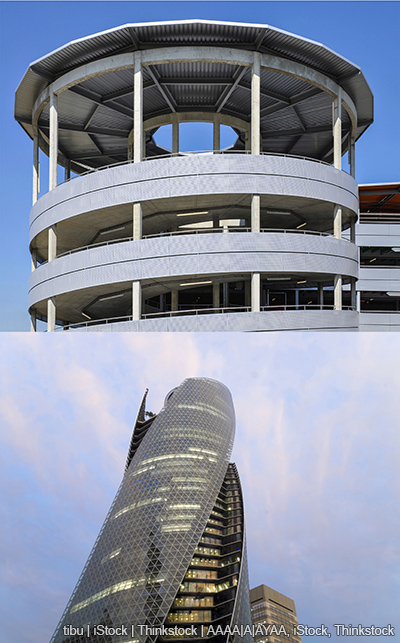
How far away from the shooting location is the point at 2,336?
10.6 m

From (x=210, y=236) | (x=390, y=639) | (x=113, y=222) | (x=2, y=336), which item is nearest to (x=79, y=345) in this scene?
(x=2, y=336)

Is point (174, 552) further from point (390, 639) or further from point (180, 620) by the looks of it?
point (390, 639)

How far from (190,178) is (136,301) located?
6.91 m

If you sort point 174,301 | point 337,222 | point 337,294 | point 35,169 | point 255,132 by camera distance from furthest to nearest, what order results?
point 35,169
point 174,301
point 337,222
point 337,294
point 255,132

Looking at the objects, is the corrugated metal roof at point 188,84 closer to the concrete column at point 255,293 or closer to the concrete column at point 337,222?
the concrete column at point 337,222

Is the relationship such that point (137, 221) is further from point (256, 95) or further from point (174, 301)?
point (256, 95)

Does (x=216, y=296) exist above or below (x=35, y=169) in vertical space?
below

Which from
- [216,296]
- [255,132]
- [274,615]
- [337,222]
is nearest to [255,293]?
[216,296]

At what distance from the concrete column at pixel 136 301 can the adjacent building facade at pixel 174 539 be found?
16838 mm

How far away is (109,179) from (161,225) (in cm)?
533

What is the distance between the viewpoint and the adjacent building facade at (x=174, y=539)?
9000 mm

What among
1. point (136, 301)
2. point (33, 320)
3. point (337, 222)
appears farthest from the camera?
point (33, 320)

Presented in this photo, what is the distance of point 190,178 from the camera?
88.4 ft

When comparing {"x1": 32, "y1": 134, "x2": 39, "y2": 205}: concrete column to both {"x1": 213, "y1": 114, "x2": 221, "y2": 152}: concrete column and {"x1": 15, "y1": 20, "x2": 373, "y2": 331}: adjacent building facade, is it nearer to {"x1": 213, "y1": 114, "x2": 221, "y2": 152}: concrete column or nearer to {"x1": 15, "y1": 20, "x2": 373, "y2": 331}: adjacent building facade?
{"x1": 15, "y1": 20, "x2": 373, "y2": 331}: adjacent building facade
